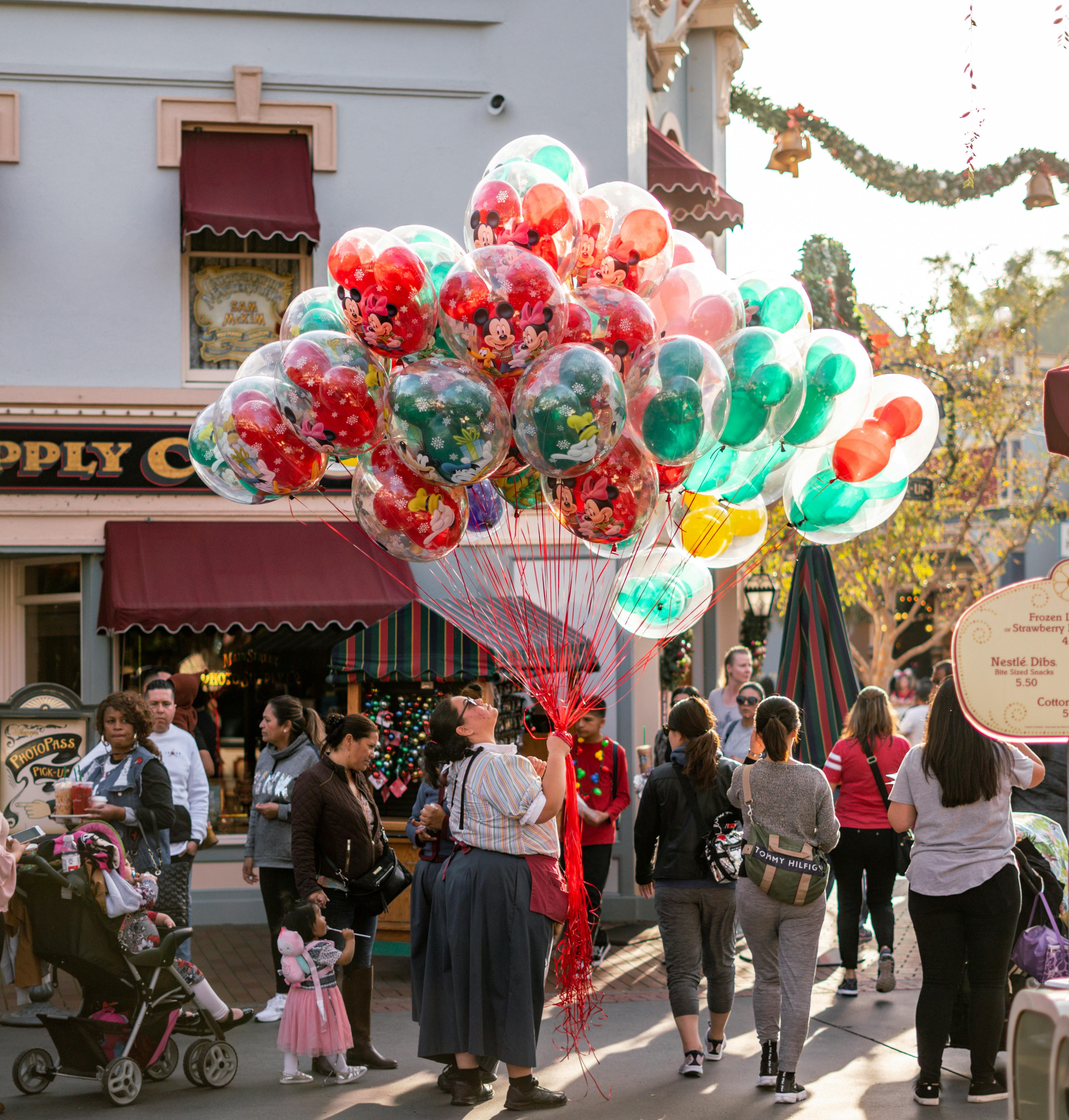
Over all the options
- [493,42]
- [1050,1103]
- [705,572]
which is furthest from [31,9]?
[1050,1103]

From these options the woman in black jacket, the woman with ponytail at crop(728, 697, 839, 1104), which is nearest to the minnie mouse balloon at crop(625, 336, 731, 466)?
the woman with ponytail at crop(728, 697, 839, 1104)

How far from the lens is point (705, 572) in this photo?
24.0 feet

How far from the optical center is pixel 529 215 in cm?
552

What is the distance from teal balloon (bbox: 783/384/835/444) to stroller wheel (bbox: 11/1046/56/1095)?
4450 mm

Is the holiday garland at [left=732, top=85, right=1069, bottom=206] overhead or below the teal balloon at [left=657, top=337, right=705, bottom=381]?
overhead

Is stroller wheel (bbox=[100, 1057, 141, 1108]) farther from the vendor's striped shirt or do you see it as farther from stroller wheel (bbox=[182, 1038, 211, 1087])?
the vendor's striped shirt

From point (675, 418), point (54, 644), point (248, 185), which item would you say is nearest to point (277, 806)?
point (675, 418)

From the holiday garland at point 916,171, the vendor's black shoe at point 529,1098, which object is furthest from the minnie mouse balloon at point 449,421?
the holiday garland at point 916,171

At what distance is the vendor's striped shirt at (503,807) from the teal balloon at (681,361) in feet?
6.31

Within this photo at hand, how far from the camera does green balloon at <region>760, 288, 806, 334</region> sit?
634cm

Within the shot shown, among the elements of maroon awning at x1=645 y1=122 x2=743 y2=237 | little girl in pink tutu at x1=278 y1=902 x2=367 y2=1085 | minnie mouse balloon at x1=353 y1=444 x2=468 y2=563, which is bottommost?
little girl in pink tutu at x1=278 y1=902 x2=367 y2=1085

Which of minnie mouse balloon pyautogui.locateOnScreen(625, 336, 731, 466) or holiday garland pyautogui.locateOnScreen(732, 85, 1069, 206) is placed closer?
minnie mouse balloon pyautogui.locateOnScreen(625, 336, 731, 466)

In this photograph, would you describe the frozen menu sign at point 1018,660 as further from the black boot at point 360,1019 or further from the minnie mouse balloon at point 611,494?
the black boot at point 360,1019

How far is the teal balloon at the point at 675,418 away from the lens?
17.4 feet
